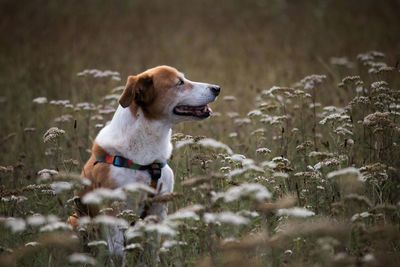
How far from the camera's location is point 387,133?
5.59 m

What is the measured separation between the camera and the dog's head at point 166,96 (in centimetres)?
552

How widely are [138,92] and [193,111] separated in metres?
0.56

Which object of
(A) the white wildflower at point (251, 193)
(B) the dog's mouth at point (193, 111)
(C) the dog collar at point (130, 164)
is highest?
(B) the dog's mouth at point (193, 111)

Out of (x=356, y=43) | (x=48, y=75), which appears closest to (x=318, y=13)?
(x=356, y=43)

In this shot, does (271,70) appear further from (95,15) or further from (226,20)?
(95,15)

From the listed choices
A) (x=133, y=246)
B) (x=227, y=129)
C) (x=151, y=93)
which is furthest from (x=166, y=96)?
(x=227, y=129)

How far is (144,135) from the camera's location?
548 cm

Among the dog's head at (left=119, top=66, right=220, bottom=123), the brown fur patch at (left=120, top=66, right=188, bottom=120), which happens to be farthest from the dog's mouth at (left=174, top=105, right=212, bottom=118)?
the brown fur patch at (left=120, top=66, right=188, bottom=120)

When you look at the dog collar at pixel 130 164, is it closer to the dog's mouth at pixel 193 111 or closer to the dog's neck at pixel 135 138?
the dog's neck at pixel 135 138

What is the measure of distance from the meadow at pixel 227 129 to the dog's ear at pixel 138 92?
47cm

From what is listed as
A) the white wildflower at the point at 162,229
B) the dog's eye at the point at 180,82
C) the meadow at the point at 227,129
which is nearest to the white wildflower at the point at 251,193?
the meadow at the point at 227,129

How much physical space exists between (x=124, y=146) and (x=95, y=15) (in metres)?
13.7

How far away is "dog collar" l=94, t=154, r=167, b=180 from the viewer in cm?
527

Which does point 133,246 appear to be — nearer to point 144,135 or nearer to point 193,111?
point 144,135
